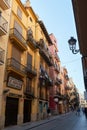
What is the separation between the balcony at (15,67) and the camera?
62.0 ft

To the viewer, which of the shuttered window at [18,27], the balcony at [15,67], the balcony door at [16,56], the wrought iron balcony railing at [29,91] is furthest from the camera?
the wrought iron balcony railing at [29,91]

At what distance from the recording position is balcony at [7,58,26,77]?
18906mm

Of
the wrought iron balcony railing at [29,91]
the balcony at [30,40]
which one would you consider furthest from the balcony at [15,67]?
the balcony at [30,40]

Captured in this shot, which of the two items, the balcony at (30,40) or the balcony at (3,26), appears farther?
the balcony at (30,40)

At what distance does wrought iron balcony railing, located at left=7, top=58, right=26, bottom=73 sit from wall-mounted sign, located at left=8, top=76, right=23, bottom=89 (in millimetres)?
1093

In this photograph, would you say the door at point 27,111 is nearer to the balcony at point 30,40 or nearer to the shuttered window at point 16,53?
the shuttered window at point 16,53

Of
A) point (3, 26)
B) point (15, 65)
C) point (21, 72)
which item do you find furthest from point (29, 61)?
point (3, 26)

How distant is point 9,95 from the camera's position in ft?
62.8

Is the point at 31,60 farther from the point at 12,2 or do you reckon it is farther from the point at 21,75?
the point at 12,2

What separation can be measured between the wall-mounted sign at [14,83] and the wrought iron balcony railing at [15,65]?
1093 mm

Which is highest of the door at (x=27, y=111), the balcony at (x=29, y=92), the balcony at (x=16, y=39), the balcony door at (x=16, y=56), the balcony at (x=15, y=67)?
the balcony at (x=16, y=39)

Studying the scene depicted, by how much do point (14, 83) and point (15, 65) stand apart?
1.84m

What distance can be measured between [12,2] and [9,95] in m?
10.3

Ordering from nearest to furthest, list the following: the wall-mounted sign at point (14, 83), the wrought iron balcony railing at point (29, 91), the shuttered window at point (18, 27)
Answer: the wall-mounted sign at point (14, 83)
the shuttered window at point (18, 27)
the wrought iron balcony railing at point (29, 91)
